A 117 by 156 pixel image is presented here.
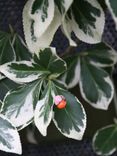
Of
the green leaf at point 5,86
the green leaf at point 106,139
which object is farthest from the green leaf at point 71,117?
the green leaf at point 106,139

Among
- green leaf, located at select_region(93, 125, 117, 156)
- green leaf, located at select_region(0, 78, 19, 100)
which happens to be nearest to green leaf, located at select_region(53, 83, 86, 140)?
green leaf, located at select_region(0, 78, 19, 100)

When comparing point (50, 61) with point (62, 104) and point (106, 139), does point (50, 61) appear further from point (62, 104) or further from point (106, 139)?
point (106, 139)

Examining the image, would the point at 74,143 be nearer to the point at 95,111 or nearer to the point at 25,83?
the point at 95,111

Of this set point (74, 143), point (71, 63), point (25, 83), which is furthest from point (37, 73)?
point (74, 143)

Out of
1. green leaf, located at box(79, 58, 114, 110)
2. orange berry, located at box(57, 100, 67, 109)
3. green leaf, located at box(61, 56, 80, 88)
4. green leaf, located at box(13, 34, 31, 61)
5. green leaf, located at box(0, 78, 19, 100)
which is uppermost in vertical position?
green leaf, located at box(13, 34, 31, 61)

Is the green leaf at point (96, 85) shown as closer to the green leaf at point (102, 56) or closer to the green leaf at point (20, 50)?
the green leaf at point (102, 56)

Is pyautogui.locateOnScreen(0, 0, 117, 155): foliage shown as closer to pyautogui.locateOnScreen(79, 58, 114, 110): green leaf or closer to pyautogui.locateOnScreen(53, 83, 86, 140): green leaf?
pyautogui.locateOnScreen(53, 83, 86, 140): green leaf

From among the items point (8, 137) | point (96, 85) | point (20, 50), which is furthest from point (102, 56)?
point (8, 137)
